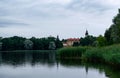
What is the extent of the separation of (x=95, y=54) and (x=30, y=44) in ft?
211

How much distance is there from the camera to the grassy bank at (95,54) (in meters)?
28.9

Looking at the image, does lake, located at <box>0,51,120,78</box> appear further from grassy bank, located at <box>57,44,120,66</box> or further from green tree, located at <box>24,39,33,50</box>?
green tree, located at <box>24,39,33,50</box>

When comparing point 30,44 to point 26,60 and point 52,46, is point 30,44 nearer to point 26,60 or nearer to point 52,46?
point 52,46

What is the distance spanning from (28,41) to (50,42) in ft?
22.1

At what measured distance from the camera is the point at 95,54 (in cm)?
3828

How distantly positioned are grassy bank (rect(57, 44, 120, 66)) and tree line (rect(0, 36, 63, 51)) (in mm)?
54761

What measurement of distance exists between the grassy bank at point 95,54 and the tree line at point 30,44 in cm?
5476

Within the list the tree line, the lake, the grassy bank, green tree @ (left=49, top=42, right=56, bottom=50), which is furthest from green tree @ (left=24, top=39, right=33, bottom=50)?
the lake

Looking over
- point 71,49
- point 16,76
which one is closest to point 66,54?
point 71,49

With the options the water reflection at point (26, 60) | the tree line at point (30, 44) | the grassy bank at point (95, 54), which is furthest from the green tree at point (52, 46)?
the grassy bank at point (95, 54)

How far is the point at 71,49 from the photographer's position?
44.7 metres

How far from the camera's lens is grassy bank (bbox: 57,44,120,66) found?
1136 inches

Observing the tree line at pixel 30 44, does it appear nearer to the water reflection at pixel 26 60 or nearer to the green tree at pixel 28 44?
the green tree at pixel 28 44

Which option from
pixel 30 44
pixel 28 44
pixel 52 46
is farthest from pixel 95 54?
pixel 28 44
